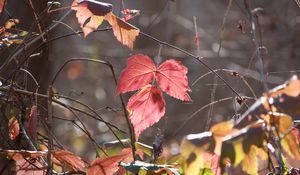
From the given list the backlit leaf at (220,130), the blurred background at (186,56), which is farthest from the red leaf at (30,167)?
the blurred background at (186,56)

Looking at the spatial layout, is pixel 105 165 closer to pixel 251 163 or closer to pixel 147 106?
pixel 147 106

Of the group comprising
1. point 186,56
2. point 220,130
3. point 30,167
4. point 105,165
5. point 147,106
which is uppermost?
point 220,130

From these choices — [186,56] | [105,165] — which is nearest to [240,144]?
[105,165]

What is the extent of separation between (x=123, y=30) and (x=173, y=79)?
0.56 ft

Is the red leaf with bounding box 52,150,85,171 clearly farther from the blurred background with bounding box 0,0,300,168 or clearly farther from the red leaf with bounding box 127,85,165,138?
the blurred background with bounding box 0,0,300,168

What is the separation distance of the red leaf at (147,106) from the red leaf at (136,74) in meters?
0.02

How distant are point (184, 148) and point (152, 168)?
0.27 metres

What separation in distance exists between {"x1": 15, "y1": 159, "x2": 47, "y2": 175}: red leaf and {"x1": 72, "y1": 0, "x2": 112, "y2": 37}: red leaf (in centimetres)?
31

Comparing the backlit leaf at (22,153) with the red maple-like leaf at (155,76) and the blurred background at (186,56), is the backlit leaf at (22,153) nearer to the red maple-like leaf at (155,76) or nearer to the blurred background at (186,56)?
the red maple-like leaf at (155,76)

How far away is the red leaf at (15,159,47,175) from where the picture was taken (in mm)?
1480

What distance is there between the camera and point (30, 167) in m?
1.52

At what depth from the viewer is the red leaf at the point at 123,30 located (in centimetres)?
152

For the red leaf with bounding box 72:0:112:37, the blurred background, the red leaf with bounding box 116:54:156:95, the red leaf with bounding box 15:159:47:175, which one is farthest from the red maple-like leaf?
the blurred background

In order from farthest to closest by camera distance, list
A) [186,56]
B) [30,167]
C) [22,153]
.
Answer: [186,56] < [30,167] < [22,153]
